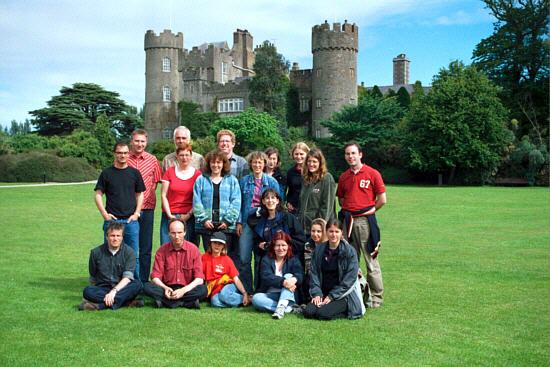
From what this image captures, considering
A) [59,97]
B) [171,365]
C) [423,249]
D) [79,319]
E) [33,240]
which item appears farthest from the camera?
[59,97]

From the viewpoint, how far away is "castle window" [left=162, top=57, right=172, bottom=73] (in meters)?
69.8

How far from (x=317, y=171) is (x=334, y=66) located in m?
54.7

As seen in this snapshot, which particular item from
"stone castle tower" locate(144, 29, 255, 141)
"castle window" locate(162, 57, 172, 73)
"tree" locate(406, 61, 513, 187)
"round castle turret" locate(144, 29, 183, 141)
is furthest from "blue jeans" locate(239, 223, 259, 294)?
"castle window" locate(162, 57, 172, 73)

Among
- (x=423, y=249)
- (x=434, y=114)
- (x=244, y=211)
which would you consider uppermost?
(x=434, y=114)

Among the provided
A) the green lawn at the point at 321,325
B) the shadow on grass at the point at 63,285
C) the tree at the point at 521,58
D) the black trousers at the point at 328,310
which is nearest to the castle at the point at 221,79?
the tree at the point at 521,58

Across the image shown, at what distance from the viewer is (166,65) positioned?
69812 mm

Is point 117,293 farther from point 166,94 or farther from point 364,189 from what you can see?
point 166,94

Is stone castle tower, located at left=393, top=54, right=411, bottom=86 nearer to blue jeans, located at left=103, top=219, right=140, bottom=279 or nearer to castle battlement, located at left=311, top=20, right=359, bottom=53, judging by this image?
castle battlement, located at left=311, top=20, right=359, bottom=53

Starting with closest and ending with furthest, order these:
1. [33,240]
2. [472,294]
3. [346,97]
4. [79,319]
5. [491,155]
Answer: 1. [79,319]
2. [472,294]
3. [33,240]
4. [491,155]
5. [346,97]

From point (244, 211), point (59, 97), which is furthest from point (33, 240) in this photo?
point (59, 97)

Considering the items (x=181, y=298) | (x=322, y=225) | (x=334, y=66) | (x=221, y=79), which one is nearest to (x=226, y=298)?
(x=181, y=298)

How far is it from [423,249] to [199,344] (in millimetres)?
8197

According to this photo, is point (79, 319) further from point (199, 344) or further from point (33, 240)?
point (33, 240)

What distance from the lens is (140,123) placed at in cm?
7219
